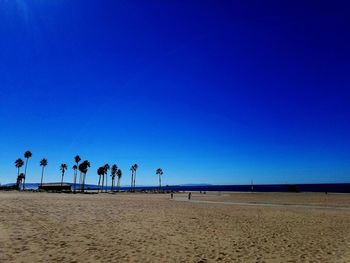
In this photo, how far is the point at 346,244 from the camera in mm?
12781

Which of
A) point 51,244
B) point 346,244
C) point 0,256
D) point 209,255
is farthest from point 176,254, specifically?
point 346,244

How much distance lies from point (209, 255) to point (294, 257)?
311 centimetres

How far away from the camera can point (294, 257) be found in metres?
10.5

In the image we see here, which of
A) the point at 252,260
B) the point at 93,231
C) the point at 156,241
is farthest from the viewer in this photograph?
the point at 93,231

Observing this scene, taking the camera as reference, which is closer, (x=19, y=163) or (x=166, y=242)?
(x=166, y=242)

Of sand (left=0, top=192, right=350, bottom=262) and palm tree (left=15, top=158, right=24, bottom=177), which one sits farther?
palm tree (left=15, top=158, right=24, bottom=177)

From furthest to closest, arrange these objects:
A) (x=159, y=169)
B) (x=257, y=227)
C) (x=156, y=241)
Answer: (x=159, y=169)
(x=257, y=227)
(x=156, y=241)

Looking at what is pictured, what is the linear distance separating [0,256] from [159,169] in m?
166

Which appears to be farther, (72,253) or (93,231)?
(93,231)

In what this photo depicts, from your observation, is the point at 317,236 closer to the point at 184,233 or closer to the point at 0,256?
the point at 184,233

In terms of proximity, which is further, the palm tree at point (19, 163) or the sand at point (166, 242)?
the palm tree at point (19, 163)

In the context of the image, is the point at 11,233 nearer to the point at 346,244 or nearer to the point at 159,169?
the point at 346,244

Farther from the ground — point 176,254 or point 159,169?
point 159,169

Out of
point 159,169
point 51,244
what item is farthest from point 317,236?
point 159,169
